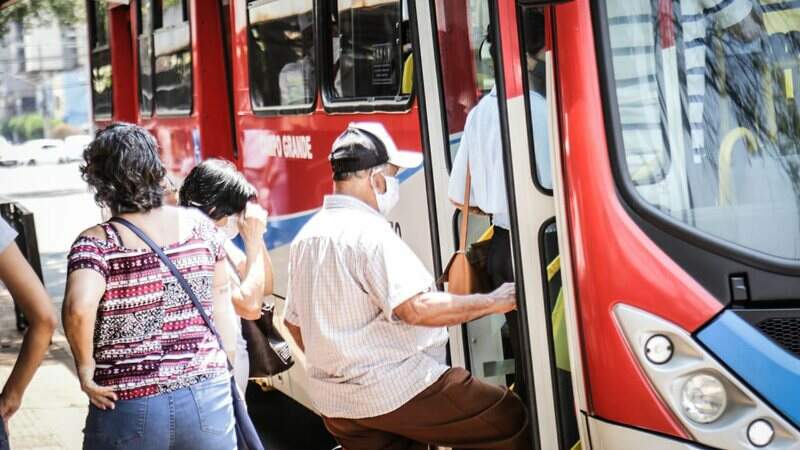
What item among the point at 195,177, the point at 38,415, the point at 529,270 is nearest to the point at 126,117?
the point at 38,415

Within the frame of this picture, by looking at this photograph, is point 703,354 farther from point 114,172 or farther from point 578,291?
point 114,172

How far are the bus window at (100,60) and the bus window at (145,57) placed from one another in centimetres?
180

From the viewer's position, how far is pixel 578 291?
4.25 m

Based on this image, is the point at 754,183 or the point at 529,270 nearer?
the point at 754,183

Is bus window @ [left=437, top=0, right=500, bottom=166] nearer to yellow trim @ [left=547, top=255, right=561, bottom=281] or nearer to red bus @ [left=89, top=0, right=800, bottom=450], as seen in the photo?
red bus @ [left=89, top=0, right=800, bottom=450]

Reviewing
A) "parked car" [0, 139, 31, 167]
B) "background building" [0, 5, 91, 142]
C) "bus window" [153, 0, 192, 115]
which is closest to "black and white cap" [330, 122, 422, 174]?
"bus window" [153, 0, 192, 115]

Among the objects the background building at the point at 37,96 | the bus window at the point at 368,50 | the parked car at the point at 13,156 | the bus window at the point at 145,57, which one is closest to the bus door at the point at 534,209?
the bus window at the point at 368,50

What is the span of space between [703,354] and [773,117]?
806mm

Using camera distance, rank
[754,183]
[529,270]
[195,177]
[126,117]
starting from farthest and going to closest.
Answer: [126,117] < [195,177] < [529,270] < [754,183]

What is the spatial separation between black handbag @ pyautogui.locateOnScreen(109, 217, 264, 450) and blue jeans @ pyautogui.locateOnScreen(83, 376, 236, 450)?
200 mm

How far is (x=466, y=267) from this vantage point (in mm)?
4891

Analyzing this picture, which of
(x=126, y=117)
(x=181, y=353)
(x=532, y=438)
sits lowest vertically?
(x=532, y=438)

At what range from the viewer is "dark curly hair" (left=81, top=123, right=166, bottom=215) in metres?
3.96

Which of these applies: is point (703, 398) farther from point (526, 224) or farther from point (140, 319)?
point (140, 319)
